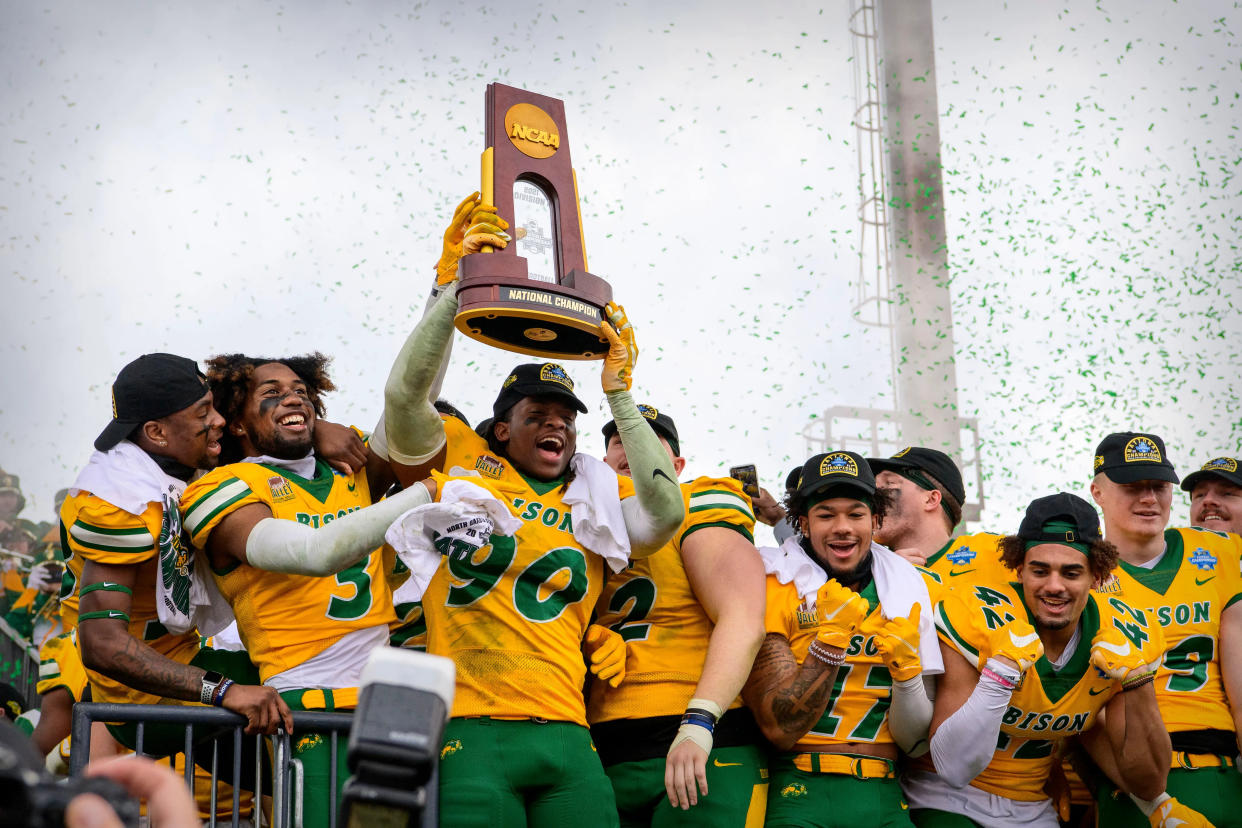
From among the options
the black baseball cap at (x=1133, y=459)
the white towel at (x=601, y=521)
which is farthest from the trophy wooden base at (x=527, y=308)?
the black baseball cap at (x=1133, y=459)

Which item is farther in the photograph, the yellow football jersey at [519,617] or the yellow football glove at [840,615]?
the yellow football glove at [840,615]

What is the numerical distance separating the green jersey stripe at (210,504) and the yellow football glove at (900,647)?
1862mm

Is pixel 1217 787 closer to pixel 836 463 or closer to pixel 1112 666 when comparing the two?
pixel 1112 666

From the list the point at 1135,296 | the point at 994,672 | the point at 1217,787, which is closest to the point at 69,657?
the point at 994,672

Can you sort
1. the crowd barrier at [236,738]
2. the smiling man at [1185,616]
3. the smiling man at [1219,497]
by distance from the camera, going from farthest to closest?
the smiling man at [1219,497] → the smiling man at [1185,616] → the crowd barrier at [236,738]

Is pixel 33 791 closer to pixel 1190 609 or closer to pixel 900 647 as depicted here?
pixel 900 647

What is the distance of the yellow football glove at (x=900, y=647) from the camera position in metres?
3.57

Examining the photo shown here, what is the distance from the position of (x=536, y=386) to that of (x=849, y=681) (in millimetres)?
1292

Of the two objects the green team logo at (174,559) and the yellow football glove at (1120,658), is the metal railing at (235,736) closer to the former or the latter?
the green team logo at (174,559)

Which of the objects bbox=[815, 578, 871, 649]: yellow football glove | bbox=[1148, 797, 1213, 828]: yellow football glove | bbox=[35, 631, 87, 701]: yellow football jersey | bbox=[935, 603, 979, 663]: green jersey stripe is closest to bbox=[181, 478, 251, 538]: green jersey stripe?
bbox=[35, 631, 87, 701]: yellow football jersey

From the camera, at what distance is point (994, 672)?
3.65m

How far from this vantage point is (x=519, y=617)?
131 inches

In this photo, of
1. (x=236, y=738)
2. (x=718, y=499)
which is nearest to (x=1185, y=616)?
(x=718, y=499)

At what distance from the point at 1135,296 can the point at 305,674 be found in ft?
30.8
